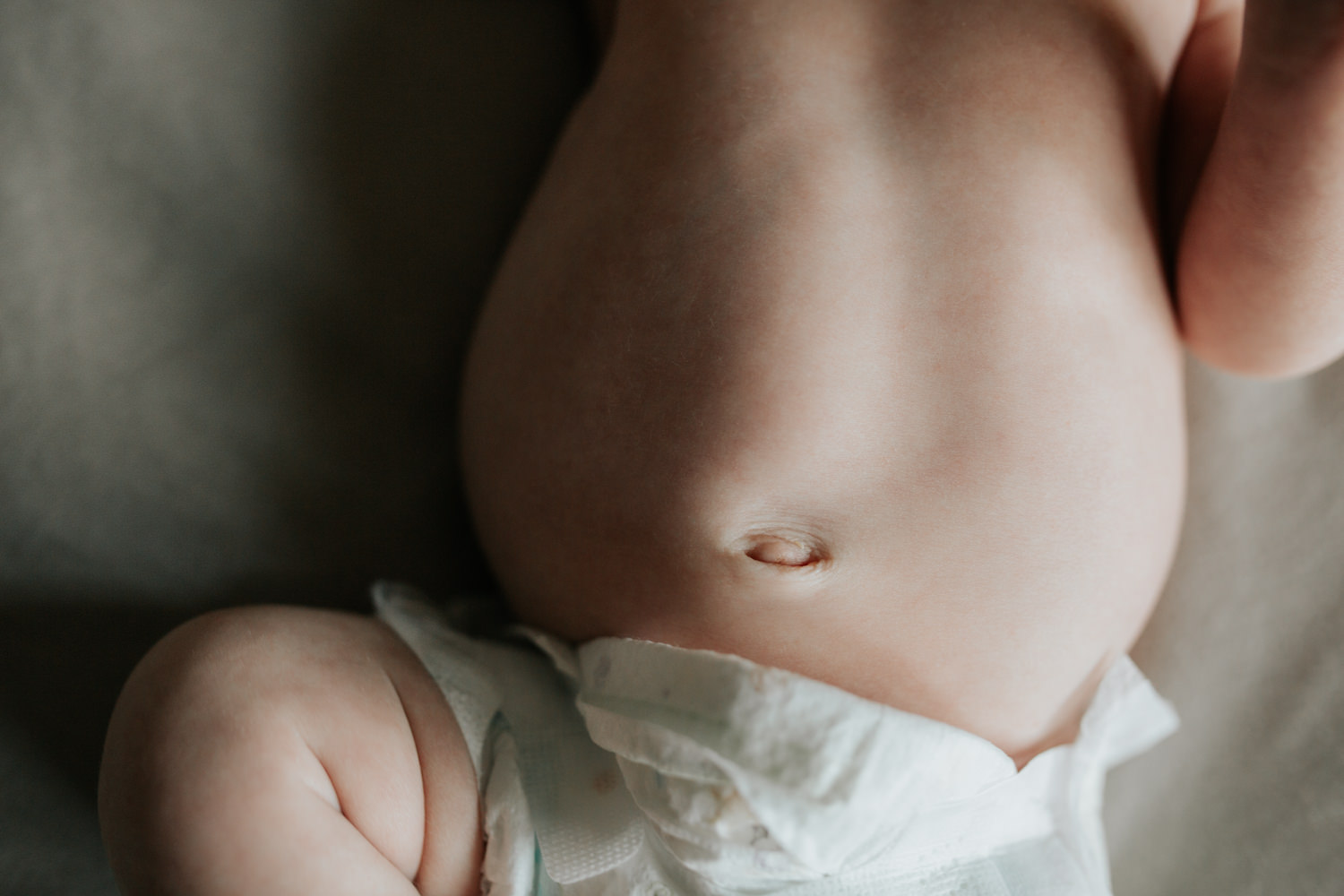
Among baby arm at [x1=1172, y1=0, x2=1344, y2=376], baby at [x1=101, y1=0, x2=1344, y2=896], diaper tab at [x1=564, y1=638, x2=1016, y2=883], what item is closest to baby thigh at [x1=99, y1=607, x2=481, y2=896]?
baby at [x1=101, y1=0, x2=1344, y2=896]

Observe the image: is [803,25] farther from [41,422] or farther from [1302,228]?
[41,422]

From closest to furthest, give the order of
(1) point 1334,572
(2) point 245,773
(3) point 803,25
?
(2) point 245,773, (3) point 803,25, (1) point 1334,572

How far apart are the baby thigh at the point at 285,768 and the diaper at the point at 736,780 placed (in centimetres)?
3

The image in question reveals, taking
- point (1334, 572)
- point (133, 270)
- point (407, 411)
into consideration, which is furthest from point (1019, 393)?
point (133, 270)

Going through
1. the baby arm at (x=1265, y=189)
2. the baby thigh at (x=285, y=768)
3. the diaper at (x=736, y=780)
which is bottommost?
the diaper at (x=736, y=780)

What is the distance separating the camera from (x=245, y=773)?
505 mm

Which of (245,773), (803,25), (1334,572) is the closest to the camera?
(245,773)

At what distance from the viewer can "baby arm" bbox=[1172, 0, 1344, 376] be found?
51 centimetres

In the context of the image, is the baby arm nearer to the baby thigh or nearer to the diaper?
the diaper

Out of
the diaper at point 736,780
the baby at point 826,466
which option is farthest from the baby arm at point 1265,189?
the diaper at point 736,780

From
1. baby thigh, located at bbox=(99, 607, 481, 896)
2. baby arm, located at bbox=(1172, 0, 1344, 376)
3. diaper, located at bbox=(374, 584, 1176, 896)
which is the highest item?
baby arm, located at bbox=(1172, 0, 1344, 376)

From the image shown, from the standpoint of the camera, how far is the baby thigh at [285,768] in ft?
1.62

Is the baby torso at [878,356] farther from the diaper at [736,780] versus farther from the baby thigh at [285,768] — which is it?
the baby thigh at [285,768]

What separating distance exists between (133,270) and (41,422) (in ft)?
0.41
